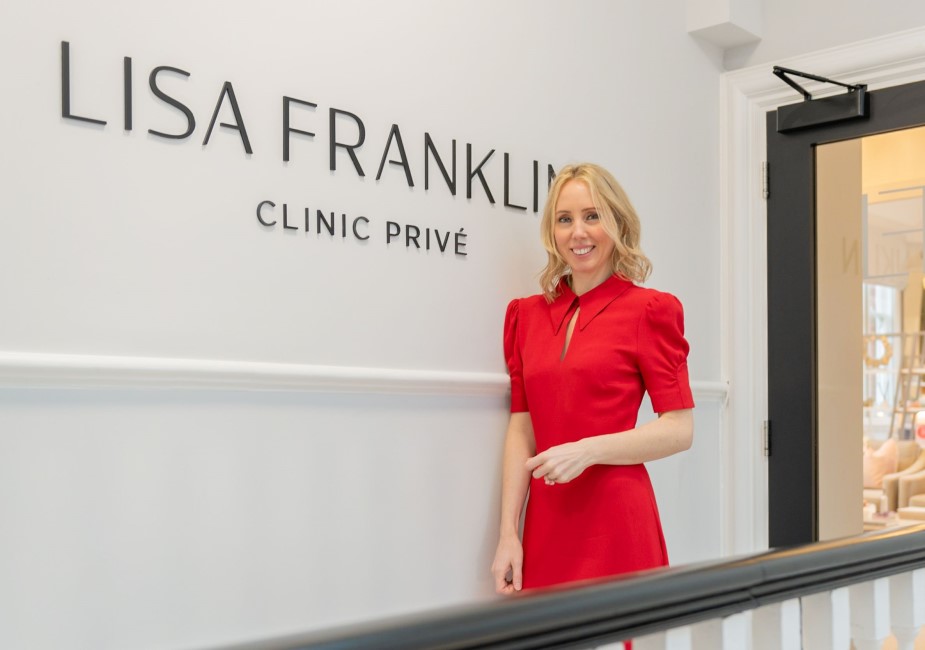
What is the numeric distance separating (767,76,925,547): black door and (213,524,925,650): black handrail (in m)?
2.21

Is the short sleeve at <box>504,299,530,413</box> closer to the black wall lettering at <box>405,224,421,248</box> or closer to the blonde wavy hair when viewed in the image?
the blonde wavy hair

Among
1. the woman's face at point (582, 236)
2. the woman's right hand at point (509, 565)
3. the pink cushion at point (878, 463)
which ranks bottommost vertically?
the woman's right hand at point (509, 565)

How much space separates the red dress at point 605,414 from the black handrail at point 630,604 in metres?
1.02

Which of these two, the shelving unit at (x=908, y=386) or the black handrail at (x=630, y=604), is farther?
the shelving unit at (x=908, y=386)

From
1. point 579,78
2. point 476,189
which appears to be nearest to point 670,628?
point 476,189

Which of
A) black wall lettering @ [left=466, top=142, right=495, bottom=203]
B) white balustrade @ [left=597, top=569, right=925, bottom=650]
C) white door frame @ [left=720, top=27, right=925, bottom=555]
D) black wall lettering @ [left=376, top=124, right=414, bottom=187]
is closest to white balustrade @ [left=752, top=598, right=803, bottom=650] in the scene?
white balustrade @ [left=597, top=569, right=925, bottom=650]

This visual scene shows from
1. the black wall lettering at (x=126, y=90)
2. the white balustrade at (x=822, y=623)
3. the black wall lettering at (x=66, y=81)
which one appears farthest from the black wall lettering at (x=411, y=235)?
the white balustrade at (x=822, y=623)

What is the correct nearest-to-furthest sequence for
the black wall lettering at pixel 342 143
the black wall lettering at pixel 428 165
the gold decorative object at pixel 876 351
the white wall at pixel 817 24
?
the black wall lettering at pixel 342 143 → the black wall lettering at pixel 428 165 → the white wall at pixel 817 24 → the gold decorative object at pixel 876 351

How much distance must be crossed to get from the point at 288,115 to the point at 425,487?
36.5 inches

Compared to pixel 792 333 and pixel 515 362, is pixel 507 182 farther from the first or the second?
pixel 792 333

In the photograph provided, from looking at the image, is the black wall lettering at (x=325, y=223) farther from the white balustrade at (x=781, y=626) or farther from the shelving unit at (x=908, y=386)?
the shelving unit at (x=908, y=386)

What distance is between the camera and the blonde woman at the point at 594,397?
89.0 inches

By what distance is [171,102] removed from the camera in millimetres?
1938

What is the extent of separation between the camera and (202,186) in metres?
1.98
